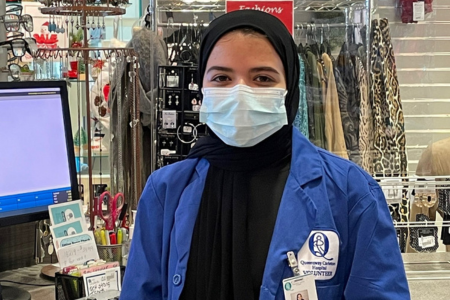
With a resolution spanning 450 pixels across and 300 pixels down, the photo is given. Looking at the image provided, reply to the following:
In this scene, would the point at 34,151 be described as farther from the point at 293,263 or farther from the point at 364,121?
the point at 364,121

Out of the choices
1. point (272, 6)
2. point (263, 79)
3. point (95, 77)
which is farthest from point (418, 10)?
point (263, 79)

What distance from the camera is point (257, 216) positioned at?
1.26m

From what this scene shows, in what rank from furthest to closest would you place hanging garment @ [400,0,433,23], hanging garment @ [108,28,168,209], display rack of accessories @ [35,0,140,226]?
hanging garment @ [400,0,433,23]
hanging garment @ [108,28,168,209]
display rack of accessories @ [35,0,140,226]

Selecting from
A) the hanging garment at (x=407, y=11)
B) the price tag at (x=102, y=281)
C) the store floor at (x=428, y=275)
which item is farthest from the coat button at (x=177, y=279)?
the hanging garment at (x=407, y=11)

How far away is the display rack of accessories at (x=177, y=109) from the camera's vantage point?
315 centimetres

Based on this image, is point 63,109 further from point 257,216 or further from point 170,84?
point 170,84

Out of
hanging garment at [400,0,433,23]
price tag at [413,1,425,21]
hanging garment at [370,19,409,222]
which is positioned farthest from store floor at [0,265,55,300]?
hanging garment at [400,0,433,23]

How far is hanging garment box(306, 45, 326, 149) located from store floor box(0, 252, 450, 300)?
0.95 meters

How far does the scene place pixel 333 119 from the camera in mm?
3238

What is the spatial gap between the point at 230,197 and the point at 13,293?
2.62ft

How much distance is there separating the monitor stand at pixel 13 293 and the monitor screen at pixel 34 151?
0.62ft

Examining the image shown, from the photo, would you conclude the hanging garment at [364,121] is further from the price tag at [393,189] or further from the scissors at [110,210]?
the scissors at [110,210]

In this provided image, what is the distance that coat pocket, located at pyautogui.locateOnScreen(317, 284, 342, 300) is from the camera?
120 cm

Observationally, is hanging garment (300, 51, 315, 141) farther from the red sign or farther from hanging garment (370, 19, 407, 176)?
the red sign
